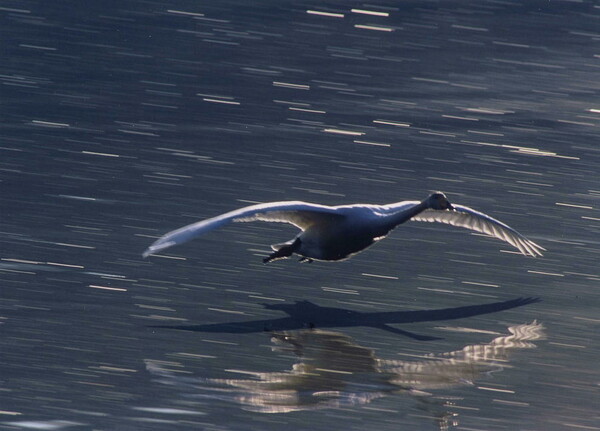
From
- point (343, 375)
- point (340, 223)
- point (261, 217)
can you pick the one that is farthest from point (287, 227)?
point (343, 375)

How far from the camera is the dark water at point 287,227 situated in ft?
34.1

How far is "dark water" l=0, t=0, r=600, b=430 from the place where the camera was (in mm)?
10406

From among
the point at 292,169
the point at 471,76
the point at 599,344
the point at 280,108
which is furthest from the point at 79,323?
the point at 471,76

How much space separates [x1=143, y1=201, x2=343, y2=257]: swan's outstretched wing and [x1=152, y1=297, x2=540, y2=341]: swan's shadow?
2.62ft

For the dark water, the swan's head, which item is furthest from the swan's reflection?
the swan's head

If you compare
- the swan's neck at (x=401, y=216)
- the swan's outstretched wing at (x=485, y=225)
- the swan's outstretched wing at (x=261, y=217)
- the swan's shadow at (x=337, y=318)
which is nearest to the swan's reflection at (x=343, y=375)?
the swan's shadow at (x=337, y=318)

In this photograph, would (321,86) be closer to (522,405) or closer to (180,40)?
(180,40)

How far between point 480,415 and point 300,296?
11.7ft

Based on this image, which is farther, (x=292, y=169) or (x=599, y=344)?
(x=292, y=169)

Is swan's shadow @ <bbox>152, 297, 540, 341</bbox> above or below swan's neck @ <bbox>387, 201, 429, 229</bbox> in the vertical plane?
below

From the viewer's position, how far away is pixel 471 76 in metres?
28.3

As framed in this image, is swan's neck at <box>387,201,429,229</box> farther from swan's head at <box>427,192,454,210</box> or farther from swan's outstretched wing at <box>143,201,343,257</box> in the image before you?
swan's outstretched wing at <box>143,201,343,257</box>

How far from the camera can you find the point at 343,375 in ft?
35.5

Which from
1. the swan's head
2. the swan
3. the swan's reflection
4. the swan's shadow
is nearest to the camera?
the swan's reflection
